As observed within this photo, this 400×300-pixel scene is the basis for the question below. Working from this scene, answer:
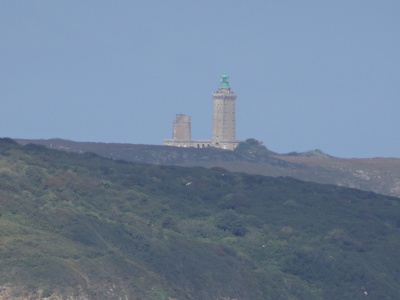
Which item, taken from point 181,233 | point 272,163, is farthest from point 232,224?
point 272,163

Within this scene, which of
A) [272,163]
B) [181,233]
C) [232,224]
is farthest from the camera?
[272,163]

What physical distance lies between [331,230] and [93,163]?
71.2 ft

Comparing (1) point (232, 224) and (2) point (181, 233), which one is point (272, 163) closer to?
(1) point (232, 224)

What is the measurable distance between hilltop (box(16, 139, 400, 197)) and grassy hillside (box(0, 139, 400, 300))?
43470mm

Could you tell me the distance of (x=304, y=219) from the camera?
93750 mm

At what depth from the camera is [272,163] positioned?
163 meters

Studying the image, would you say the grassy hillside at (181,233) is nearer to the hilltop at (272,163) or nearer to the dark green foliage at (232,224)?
the dark green foliage at (232,224)

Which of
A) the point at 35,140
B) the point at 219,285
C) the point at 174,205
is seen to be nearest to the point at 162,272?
the point at 219,285

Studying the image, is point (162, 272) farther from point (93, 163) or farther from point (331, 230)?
point (93, 163)

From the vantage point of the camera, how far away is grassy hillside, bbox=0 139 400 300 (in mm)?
68125

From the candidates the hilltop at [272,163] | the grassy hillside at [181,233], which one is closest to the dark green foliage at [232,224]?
the grassy hillside at [181,233]

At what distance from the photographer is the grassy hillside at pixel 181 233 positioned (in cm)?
6812

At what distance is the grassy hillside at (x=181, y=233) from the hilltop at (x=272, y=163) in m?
43.5

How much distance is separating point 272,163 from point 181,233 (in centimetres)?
7812
